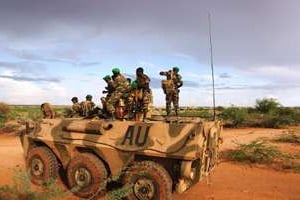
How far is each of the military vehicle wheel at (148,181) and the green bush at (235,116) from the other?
15.8 meters

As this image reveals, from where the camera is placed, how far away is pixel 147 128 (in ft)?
23.4

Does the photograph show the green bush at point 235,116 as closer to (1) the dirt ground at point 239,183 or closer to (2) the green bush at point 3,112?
(1) the dirt ground at point 239,183

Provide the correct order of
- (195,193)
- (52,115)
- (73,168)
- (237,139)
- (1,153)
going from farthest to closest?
(237,139) < (1,153) < (52,115) < (195,193) < (73,168)

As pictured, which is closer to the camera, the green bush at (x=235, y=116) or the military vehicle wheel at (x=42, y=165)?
the military vehicle wheel at (x=42, y=165)

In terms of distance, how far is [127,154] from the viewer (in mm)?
7141

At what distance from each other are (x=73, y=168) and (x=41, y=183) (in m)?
0.90

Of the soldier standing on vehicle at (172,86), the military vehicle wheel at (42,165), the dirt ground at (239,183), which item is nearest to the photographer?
the military vehicle wheel at (42,165)

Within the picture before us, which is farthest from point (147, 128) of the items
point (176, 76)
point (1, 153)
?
point (1, 153)

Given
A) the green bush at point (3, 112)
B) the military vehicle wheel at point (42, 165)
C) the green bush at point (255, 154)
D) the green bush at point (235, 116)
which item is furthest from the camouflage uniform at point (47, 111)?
the green bush at point (3, 112)

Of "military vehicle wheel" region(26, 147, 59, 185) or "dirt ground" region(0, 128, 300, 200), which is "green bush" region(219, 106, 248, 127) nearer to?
"dirt ground" region(0, 128, 300, 200)

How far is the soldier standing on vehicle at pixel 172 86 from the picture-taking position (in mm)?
11289

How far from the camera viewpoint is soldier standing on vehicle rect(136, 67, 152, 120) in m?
8.61

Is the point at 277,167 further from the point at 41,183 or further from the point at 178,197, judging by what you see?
the point at 41,183

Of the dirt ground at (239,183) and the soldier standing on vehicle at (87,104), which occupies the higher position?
the soldier standing on vehicle at (87,104)
